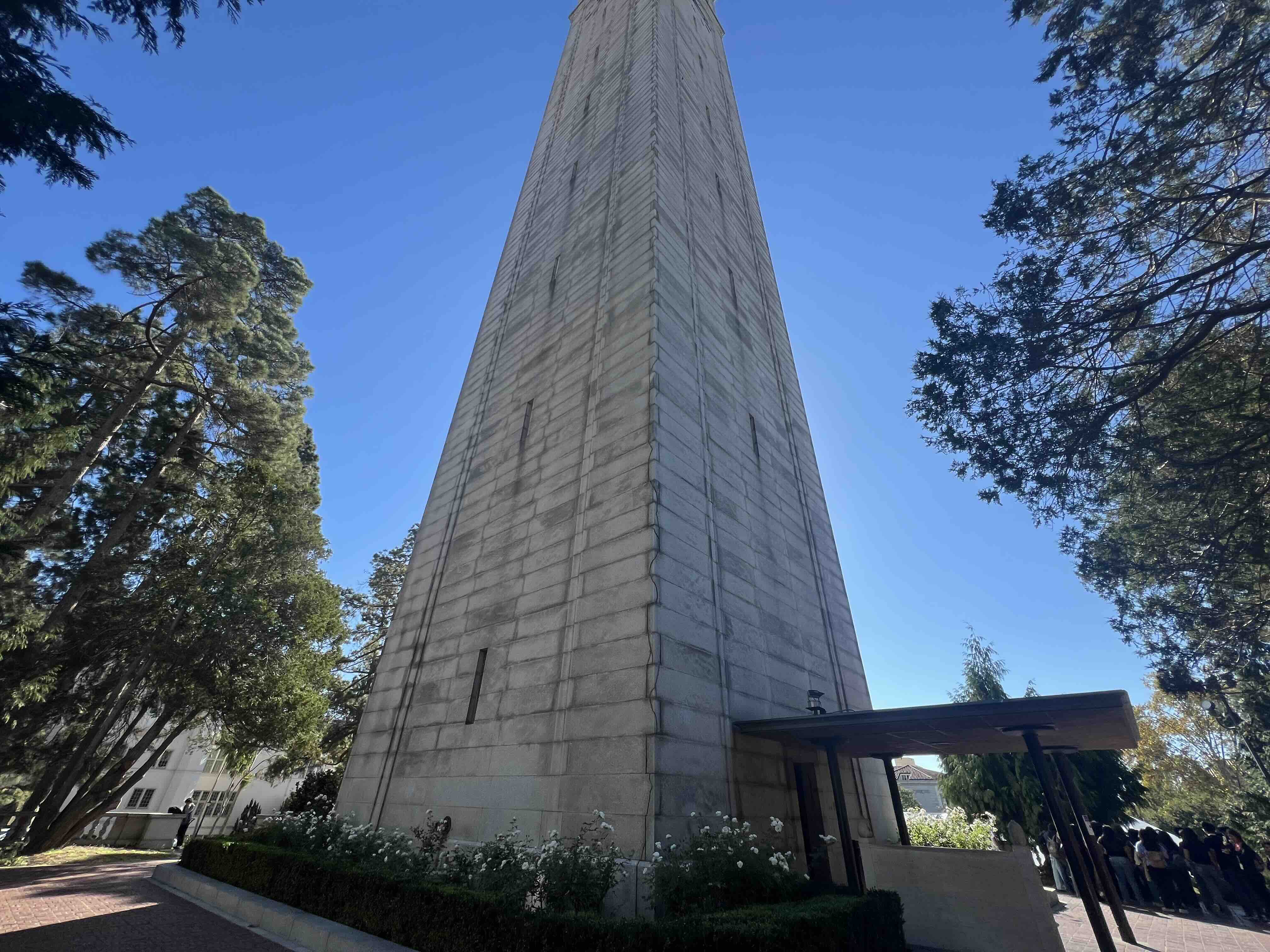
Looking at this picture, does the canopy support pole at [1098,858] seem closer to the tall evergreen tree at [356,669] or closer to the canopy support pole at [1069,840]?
the canopy support pole at [1069,840]

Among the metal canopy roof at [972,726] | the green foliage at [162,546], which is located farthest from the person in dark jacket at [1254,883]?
the green foliage at [162,546]

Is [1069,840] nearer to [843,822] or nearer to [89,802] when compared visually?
[843,822]

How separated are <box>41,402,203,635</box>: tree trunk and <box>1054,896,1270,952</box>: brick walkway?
22.6 metres

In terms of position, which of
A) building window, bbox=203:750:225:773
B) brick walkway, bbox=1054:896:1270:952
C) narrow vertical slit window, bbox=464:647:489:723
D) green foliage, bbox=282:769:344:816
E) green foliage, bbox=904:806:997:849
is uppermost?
building window, bbox=203:750:225:773

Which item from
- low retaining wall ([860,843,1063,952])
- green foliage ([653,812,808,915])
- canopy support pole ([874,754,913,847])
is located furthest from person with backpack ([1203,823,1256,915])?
green foliage ([653,812,808,915])

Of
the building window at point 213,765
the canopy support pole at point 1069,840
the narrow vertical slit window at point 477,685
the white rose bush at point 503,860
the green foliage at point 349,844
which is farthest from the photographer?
the building window at point 213,765

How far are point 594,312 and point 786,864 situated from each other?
35.4ft

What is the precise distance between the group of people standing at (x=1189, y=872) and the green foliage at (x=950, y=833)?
200 cm

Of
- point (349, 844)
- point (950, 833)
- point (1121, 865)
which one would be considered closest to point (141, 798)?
point (349, 844)

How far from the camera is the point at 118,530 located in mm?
17172

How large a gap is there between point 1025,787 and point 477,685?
19.6 m

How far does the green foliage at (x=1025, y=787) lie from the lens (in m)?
18.7

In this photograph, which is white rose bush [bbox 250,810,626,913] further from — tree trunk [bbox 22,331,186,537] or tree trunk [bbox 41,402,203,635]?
tree trunk [bbox 41,402,203,635]

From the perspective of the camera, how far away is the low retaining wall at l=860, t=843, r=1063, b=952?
640cm
